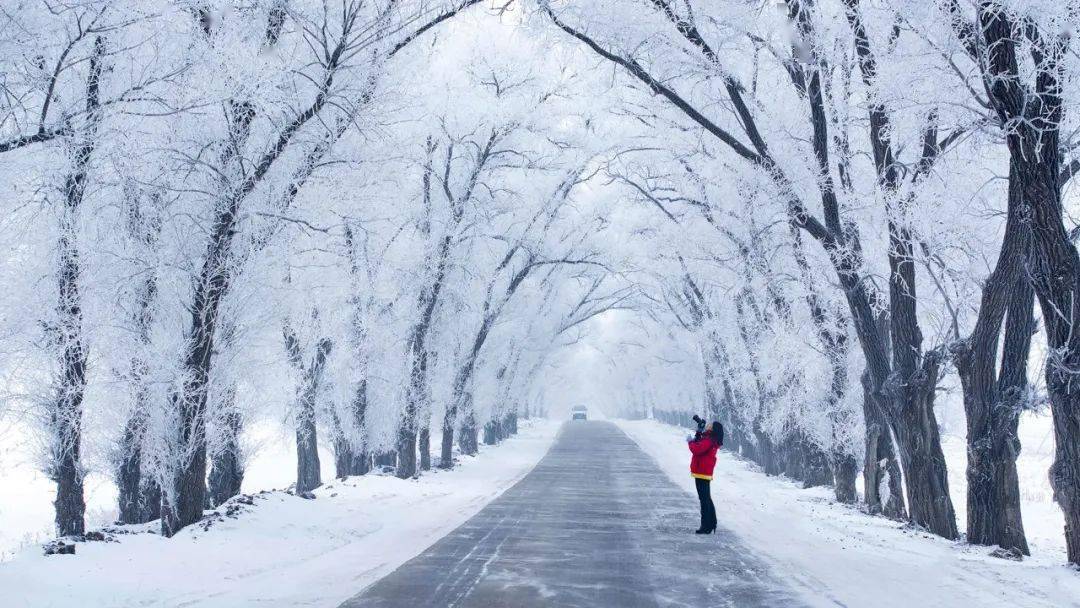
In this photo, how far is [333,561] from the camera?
10602 mm

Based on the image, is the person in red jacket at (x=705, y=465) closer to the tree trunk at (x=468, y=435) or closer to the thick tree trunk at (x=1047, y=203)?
the thick tree trunk at (x=1047, y=203)

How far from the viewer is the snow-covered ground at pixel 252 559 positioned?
8.07 m

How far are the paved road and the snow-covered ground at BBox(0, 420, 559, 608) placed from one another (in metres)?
0.53

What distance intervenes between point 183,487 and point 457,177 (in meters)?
16.2

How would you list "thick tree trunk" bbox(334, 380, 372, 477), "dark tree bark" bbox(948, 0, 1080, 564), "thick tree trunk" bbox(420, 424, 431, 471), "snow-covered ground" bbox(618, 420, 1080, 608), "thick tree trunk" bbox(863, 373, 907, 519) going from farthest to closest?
1. "thick tree trunk" bbox(420, 424, 431, 471)
2. "thick tree trunk" bbox(334, 380, 372, 477)
3. "thick tree trunk" bbox(863, 373, 907, 519)
4. "dark tree bark" bbox(948, 0, 1080, 564)
5. "snow-covered ground" bbox(618, 420, 1080, 608)

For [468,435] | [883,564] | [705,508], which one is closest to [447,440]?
[468,435]

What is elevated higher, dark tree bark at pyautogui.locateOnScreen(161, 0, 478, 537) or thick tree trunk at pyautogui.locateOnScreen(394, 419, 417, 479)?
dark tree bark at pyautogui.locateOnScreen(161, 0, 478, 537)

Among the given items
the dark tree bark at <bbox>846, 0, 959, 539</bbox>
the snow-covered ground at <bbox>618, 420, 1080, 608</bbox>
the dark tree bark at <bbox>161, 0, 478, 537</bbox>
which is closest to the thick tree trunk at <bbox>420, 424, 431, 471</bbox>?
the snow-covered ground at <bbox>618, 420, 1080, 608</bbox>

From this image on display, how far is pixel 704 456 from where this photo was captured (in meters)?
12.9

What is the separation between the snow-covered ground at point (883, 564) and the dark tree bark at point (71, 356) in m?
9.32

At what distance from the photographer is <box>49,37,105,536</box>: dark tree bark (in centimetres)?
1110

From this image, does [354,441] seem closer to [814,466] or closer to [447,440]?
[447,440]

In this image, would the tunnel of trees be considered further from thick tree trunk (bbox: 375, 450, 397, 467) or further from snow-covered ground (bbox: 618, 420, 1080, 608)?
thick tree trunk (bbox: 375, 450, 397, 467)

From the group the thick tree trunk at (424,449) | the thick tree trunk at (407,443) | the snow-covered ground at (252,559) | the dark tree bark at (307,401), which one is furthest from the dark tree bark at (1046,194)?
the thick tree trunk at (424,449)
